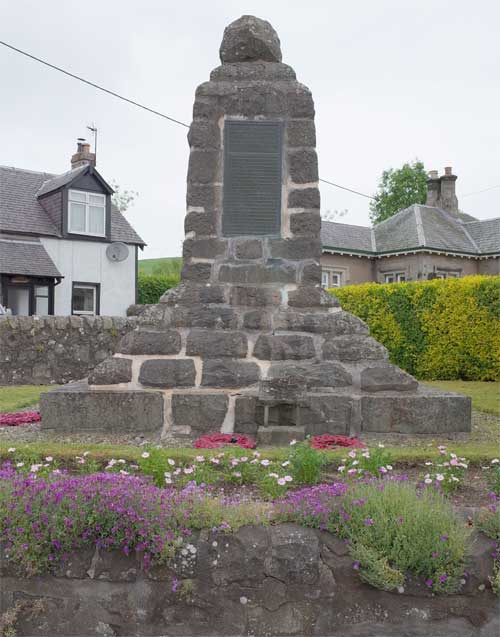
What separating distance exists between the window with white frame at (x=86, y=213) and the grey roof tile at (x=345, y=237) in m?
8.32

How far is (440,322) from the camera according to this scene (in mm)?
12695

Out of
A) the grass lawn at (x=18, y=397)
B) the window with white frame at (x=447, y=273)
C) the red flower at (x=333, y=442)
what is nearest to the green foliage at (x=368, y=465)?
the red flower at (x=333, y=442)

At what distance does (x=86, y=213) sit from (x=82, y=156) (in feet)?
8.50

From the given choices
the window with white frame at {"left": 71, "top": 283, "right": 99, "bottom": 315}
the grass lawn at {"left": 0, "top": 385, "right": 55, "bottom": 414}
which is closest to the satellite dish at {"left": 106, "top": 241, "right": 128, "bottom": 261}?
the window with white frame at {"left": 71, "top": 283, "right": 99, "bottom": 315}

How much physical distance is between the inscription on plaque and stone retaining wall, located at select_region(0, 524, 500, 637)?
3976 millimetres

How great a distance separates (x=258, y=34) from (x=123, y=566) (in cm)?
551

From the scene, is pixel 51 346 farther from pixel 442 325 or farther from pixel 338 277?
pixel 338 277

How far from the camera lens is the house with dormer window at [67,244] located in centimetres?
2020

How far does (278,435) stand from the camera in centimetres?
541

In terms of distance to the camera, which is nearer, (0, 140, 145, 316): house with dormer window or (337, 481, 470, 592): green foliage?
(337, 481, 470, 592): green foliage

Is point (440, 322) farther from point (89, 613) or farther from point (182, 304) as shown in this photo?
point (89, 613)

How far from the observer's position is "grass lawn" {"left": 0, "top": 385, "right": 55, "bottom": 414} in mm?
7695

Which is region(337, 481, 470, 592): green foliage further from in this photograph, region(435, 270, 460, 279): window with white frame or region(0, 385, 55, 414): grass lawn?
region(435, 270, 460, 279): window with white frame

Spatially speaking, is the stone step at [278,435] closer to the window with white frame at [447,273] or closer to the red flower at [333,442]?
the red flower at [333,442]
